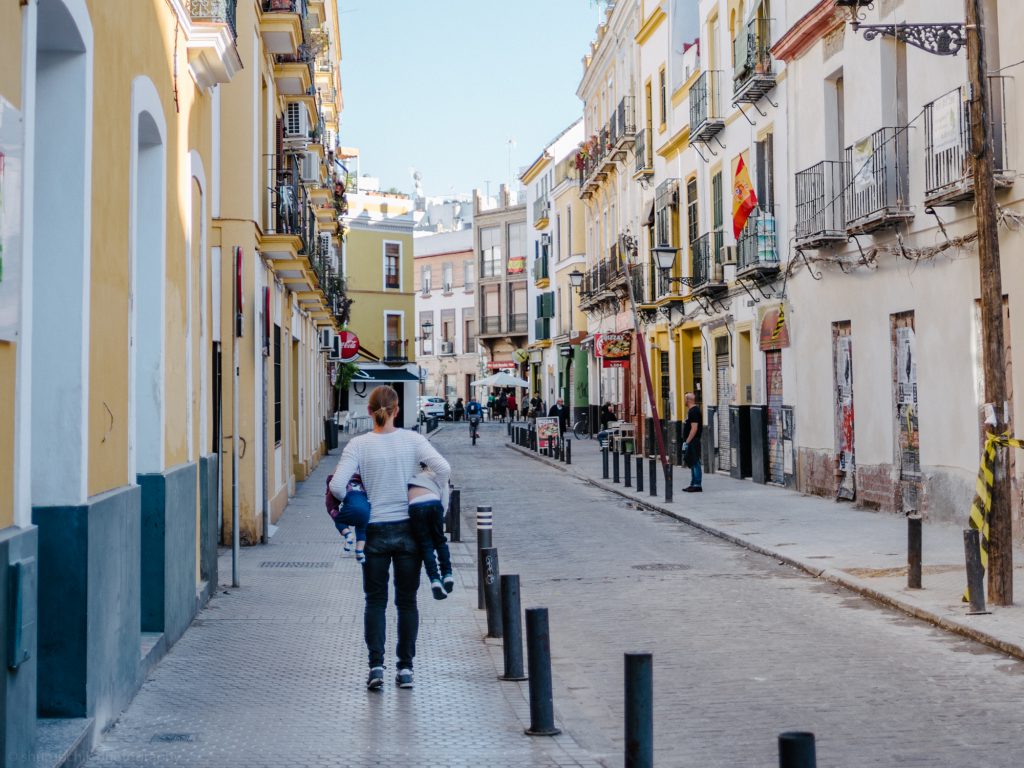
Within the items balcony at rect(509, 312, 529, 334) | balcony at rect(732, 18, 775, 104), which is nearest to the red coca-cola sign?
balcony at rect(732, 18, 775, 104)

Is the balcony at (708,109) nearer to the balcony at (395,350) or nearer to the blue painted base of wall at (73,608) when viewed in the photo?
the blue painted base of wall at (73,608)

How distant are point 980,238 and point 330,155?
92.7ft

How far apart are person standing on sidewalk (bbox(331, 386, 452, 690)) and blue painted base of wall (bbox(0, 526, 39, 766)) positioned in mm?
2737

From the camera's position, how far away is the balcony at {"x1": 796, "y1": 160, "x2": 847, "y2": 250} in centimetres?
1941

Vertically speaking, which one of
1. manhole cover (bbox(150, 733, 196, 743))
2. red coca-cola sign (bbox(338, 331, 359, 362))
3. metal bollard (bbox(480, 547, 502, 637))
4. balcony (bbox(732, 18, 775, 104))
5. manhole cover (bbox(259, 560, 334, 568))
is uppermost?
balcony (bbox(732, 18, 775, 104))

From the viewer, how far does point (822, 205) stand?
19891mm

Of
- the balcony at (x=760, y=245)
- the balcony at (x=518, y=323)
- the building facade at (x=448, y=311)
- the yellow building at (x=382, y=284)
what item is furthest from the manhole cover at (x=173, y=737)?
the building facade at (x=448, y=311)

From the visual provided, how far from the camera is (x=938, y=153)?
605 inches

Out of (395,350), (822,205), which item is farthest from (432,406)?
(822,205)

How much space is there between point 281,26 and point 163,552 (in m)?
10.8

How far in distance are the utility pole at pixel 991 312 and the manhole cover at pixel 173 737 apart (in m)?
6.40

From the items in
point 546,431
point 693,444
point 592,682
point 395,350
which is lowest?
point 592,682

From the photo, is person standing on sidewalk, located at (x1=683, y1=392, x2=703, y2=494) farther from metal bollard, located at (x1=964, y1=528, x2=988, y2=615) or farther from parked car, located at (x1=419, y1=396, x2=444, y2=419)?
parked car, located at (x1=419, y1=396, x2=444, y2=419)

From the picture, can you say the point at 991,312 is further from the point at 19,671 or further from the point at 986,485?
the point at 19,671
